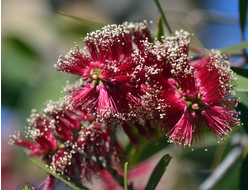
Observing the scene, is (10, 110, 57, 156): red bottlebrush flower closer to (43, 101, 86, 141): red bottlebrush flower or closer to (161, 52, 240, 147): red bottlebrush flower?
(43, 101, 86, 141): red bottlebrush flower

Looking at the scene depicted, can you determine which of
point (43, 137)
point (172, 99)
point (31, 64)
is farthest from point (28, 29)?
point (172, 99)

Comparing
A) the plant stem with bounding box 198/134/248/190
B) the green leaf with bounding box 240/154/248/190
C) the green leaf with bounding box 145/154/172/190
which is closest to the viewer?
the green leaf with bounding box 145/154/172/190

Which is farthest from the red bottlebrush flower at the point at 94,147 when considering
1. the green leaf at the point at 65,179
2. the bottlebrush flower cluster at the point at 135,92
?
the green leaf at the point at 65,179

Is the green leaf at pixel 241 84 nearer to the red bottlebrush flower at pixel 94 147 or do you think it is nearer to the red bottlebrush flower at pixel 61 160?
the red bottlebrush flower at pixel 94 147

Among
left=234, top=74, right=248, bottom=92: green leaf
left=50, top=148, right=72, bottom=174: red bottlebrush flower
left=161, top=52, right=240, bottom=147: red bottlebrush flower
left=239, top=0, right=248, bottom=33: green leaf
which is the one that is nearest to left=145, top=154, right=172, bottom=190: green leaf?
left=161, top=52, right=240, bottom=147: red bottlebrush flower

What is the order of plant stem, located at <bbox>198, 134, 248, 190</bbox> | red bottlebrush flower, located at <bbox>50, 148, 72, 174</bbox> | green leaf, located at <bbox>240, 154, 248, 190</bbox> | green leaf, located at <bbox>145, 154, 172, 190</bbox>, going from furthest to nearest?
1. plant stem, located at <bbox>198, 134, 248, 190</bbox>
2. green leaf, located at <bbox>240, 154, 248, 190</bbox>
3. red bottlebrush flower, located at <bbox>50, 148, 72, 174</bbox>
4. green leaf, located at <bbox>145, 154, 172, 190</bbox>

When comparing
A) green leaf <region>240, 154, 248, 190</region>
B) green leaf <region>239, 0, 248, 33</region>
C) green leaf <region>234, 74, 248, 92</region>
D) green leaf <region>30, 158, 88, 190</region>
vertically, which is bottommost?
green leaf <region>240, 154, 248, 190</region>

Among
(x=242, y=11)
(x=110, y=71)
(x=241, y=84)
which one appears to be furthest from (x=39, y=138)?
(x=242, y=11)
